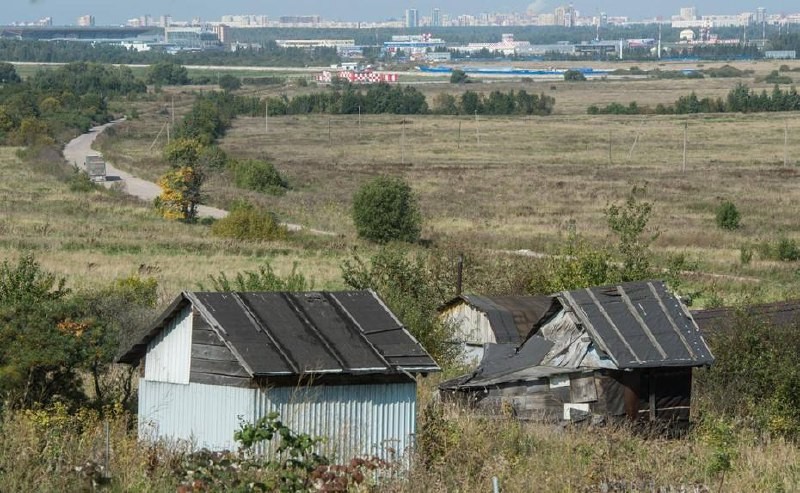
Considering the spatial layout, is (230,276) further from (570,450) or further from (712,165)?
(712,165)

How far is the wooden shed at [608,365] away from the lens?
1572cm

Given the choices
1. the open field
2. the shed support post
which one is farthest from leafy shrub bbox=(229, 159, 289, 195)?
the shed support post

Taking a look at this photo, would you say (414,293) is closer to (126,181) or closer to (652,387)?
(652,387)

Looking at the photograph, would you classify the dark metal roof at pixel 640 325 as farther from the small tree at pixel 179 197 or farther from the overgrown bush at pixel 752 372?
the small tree at pixel 179 197

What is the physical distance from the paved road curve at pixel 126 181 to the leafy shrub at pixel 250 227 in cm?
196

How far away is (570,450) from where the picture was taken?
Answer: 10.9 m

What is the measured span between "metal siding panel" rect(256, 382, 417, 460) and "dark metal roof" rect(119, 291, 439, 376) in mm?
191

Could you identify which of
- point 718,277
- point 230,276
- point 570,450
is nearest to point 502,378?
point 570,450

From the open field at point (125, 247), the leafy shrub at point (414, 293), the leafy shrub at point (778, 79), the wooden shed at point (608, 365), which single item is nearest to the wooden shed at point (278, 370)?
the wooden shed at point (608, 365)

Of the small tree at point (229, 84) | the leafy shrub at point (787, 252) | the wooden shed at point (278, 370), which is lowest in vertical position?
the leafy shrub at point (787, 252)

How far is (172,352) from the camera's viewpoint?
39.0ft

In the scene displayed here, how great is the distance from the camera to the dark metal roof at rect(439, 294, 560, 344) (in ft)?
72.8

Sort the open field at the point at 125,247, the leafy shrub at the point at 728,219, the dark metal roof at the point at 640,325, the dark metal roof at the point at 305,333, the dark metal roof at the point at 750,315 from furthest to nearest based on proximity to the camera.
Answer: the leafy shrub at the point at 728,219
the open field at the point at 125,247
the dark metal roof at the point at 750,315
the dark metal roof at the point at 640,325
the dark metal roof at the point at 305,333

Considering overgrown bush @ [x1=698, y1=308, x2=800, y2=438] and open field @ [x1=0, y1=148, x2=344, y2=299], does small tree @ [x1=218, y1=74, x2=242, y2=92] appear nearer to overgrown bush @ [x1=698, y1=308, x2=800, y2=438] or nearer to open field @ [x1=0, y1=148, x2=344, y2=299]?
open field @ [x1=0, y1=148, x2=344, y2=299]
